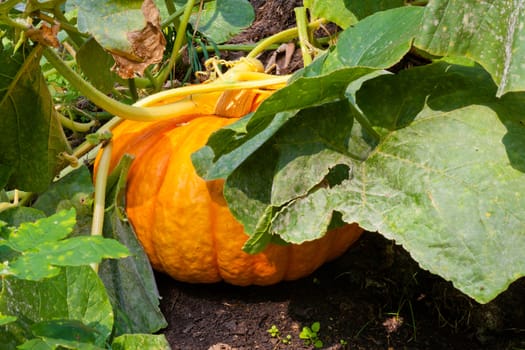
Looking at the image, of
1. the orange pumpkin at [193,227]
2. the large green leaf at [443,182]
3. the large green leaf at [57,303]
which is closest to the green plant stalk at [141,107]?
the orange pumpkin at [193,227]

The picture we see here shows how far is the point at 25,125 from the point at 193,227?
1.54ft

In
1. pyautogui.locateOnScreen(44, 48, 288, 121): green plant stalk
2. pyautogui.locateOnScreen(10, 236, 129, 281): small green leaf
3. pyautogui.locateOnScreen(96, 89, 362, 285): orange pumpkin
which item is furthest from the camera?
pyautogui.locateOnScreen(96, 89, 362, 285): orange pumpkin

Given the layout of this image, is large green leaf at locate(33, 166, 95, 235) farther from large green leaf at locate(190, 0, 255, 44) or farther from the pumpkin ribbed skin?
large green leaf at locate(190, 0, 255, 44)

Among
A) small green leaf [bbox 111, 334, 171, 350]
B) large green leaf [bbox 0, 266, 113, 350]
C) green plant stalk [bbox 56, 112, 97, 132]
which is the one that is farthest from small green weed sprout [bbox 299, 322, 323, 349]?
green plant stalk [bbox 56, 112, 97, 132]

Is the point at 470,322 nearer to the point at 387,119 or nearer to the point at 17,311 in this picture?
the point at 387,119

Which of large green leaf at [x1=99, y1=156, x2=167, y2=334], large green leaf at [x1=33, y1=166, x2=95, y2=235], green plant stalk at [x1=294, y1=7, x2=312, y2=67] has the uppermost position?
green plant stalk at [x1=294, y1=7, x2=312, y2=67]

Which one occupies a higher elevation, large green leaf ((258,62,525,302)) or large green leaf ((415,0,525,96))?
large green leaf ((415,0,525,96))

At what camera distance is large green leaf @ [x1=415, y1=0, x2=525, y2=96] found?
124 cm

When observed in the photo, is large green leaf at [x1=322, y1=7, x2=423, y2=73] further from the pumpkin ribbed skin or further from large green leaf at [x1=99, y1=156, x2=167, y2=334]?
large green leaf at [x1=99, y1=156, x2=167, y2=334]

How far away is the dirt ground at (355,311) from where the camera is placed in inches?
66.9

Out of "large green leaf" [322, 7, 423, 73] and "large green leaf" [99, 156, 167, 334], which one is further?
"large green leaf" [99, 156, 167, 334]

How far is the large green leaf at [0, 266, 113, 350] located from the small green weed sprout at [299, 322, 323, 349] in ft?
1.84

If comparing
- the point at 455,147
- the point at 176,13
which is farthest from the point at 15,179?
the point at 455,147

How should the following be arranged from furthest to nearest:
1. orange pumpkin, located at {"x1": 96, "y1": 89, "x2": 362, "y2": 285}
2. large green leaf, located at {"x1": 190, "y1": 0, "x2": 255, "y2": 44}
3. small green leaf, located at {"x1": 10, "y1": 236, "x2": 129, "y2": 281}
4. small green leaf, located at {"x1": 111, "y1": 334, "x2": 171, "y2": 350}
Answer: large green leaf, located at {"x1": 190, "y1": 0, "x2": 255, "y2": 44}, orange pumpkin, located at {"x1": 96, "y1": 89, "x2": 362, "y2": 285}, small green leaf, located at {"x1": 111, "y1": 334, "x2": 171, "y2": 350}, small green leaf, located at {"x1": 10, "y1": 236, "x2": 129, "y2": 281}
